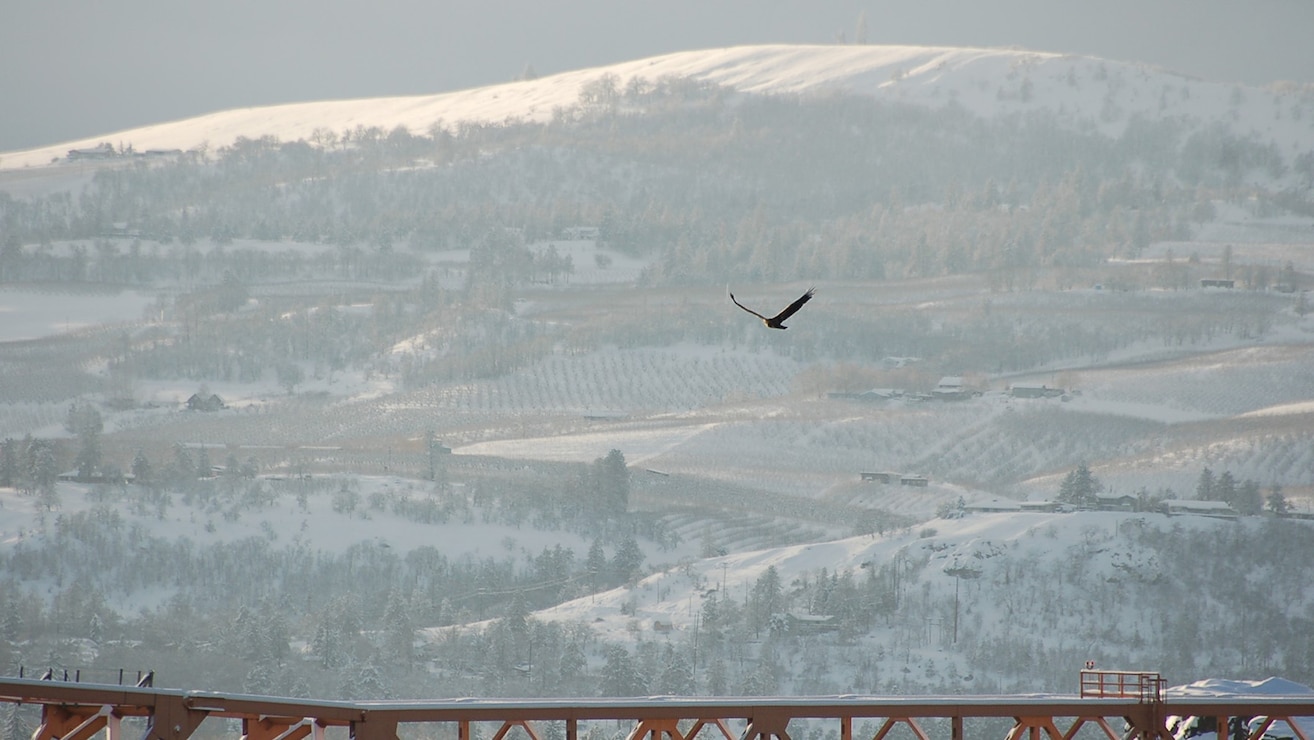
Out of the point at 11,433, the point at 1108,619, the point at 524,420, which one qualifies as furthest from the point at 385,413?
the point at 1108,619

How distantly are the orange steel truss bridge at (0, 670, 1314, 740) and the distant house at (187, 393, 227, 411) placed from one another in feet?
542

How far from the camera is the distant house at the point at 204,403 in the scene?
186500 mm

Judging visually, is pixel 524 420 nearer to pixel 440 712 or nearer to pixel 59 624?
pixel 59 624

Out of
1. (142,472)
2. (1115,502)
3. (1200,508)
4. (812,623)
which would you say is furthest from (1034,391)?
(142,472)

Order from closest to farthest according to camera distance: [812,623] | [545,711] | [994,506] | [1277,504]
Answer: [545,711] < [812,623] < [994,506] < [1277,504]

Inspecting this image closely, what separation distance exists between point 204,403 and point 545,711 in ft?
555

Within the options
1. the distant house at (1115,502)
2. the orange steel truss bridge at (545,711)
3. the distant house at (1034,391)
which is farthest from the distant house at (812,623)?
the distant house at (1034,391)

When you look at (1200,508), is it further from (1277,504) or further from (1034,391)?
(1034,391)

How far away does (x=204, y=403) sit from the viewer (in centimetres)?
18750

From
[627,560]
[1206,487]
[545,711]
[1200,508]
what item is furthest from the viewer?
[1206,487]

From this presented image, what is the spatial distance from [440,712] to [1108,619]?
A: 87.2 metres

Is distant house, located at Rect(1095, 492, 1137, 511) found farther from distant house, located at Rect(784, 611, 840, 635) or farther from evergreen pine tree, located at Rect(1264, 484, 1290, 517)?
distant house, located at Rect(784, 611, 840, 635)

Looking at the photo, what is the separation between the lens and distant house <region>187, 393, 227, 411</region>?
612 feet

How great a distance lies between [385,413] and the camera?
184m
